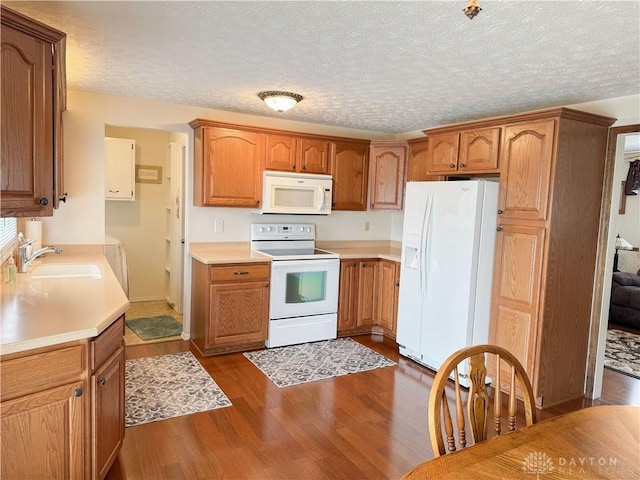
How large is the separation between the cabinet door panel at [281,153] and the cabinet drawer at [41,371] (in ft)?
9.03

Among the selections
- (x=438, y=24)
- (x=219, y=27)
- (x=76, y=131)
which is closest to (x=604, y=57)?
(x=438, y=24)

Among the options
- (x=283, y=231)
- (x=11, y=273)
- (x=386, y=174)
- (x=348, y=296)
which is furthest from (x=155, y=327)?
(x=386, y=174)

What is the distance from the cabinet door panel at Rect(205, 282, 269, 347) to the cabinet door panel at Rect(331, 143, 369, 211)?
129 cm

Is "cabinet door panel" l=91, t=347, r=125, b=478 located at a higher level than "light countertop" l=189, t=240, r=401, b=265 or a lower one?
lower

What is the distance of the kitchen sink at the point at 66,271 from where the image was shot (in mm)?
2738

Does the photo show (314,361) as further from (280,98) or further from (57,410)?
(57,410)

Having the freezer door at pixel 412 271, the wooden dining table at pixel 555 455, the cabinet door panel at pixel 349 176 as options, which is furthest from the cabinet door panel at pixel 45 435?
the cabinet door panel at pixel 349 176

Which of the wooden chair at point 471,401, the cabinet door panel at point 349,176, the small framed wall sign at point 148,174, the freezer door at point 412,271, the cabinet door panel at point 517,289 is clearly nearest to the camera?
the wooden chair at point 471,401

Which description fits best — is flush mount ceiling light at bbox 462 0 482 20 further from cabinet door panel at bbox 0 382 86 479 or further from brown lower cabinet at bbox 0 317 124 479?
cabinet door panel at bbox 0 382 86 479

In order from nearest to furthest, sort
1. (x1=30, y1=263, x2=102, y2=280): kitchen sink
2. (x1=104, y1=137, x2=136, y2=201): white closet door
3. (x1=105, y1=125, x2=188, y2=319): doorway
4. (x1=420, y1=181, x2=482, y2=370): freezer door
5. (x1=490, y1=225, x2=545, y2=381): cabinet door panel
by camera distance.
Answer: (x1=30, y1=263, x2=102, y2=280): kitchen sink < (x1=490, y1=225, x2=545, y2=381): cabinet door panel < (x1=420, y1=181, x2=482, y2=370): freezer door < (x1=104, y1=137, x2=136, y2=201): white closet door < (x1=105, y1=125, x2=188, y2=319): doorway

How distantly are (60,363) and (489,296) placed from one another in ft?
9.37

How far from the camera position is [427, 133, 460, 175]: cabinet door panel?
358cm

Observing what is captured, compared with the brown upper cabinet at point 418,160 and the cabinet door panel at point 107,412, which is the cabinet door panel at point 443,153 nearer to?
the brown upper cabinet at point 418,160

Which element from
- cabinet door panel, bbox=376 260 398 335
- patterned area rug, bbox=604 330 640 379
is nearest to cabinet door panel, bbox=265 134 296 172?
cabinet door panel, bbox=376 260 398 335
